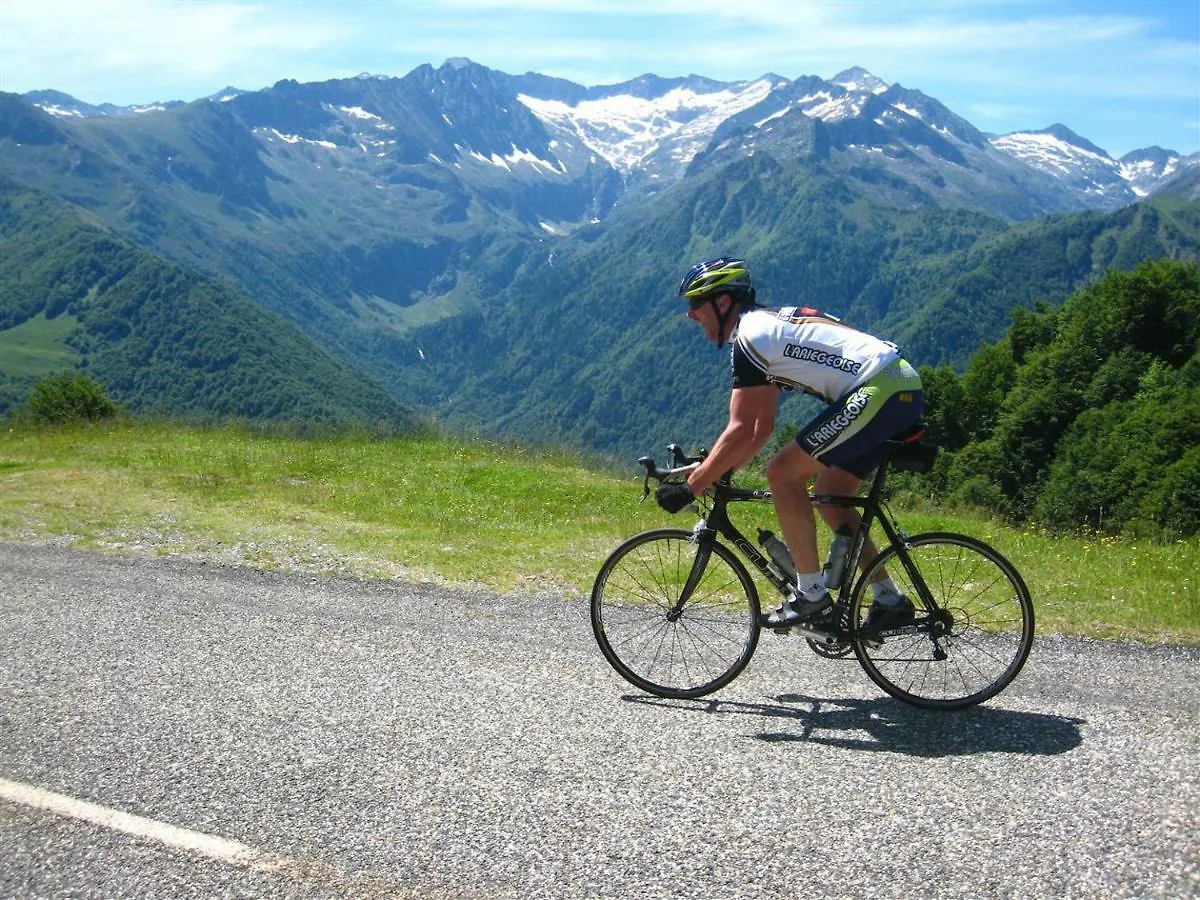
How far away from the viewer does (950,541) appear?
676 cm

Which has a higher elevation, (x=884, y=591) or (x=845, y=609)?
(x=884, y=591)

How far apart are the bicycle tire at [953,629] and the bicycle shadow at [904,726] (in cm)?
16

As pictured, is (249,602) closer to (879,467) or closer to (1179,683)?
(879,467)

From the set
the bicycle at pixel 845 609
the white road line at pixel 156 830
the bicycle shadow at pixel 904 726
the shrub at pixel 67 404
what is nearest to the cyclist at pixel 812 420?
the bicycle at pixel 845 609

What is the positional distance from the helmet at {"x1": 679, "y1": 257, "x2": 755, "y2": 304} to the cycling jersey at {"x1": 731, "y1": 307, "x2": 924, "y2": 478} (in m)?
0.26

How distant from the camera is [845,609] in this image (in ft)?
22.2

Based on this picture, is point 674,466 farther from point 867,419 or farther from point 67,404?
point 67,404

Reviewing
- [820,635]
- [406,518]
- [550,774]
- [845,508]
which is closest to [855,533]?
[845,508]

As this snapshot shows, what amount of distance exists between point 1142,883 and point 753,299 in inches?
159

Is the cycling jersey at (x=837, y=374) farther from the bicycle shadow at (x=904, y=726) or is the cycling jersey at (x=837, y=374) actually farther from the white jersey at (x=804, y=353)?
the bicycle shadow at (x=904, y=726)

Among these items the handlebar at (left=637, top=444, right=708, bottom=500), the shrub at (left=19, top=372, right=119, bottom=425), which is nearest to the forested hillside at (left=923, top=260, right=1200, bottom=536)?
the shrub at (left=19, top=372, right=119, bottom=425)

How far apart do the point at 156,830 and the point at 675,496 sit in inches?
143

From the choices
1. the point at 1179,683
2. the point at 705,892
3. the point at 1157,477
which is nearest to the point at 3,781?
the point at 705,892

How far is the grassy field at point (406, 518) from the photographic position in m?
10.5
